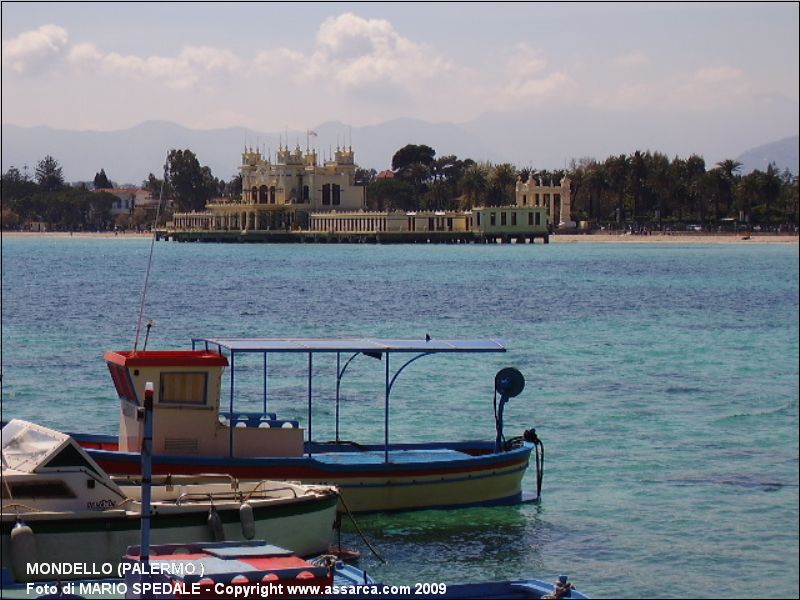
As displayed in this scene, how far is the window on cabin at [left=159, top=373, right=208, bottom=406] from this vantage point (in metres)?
21.0

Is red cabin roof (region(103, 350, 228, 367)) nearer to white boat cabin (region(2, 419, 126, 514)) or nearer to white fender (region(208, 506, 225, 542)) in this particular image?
white boat cabin (region(2, 419, 126, 514))

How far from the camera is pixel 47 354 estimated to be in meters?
48.0

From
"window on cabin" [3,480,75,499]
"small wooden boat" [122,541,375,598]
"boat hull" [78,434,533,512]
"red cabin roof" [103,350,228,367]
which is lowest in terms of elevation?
"boat hull" [78,434,533,512]

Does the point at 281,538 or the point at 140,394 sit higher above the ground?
the point at 140,394

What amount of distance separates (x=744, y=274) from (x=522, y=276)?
1895 cm

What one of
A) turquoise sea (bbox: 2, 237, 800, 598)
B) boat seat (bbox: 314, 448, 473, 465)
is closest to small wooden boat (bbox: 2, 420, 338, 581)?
turquoise sea (bbox: 2, 237, 800, 598)

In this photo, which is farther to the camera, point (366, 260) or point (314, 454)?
point (366, 260)

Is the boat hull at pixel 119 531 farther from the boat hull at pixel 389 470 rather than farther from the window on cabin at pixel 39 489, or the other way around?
the boat hull at pixel 389 470

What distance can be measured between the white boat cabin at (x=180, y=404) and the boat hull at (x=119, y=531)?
3351 mm

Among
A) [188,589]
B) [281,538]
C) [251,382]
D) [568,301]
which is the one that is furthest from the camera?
[568,301]

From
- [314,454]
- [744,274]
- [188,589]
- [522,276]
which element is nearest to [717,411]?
[314,454]

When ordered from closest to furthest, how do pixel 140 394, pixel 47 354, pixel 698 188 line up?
1. pixel 140 394
2. pixel 47 354
3. pixel 698 188

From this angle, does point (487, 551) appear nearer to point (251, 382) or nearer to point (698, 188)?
point (251, 382)

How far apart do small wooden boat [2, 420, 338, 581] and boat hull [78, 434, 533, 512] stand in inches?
81.9
